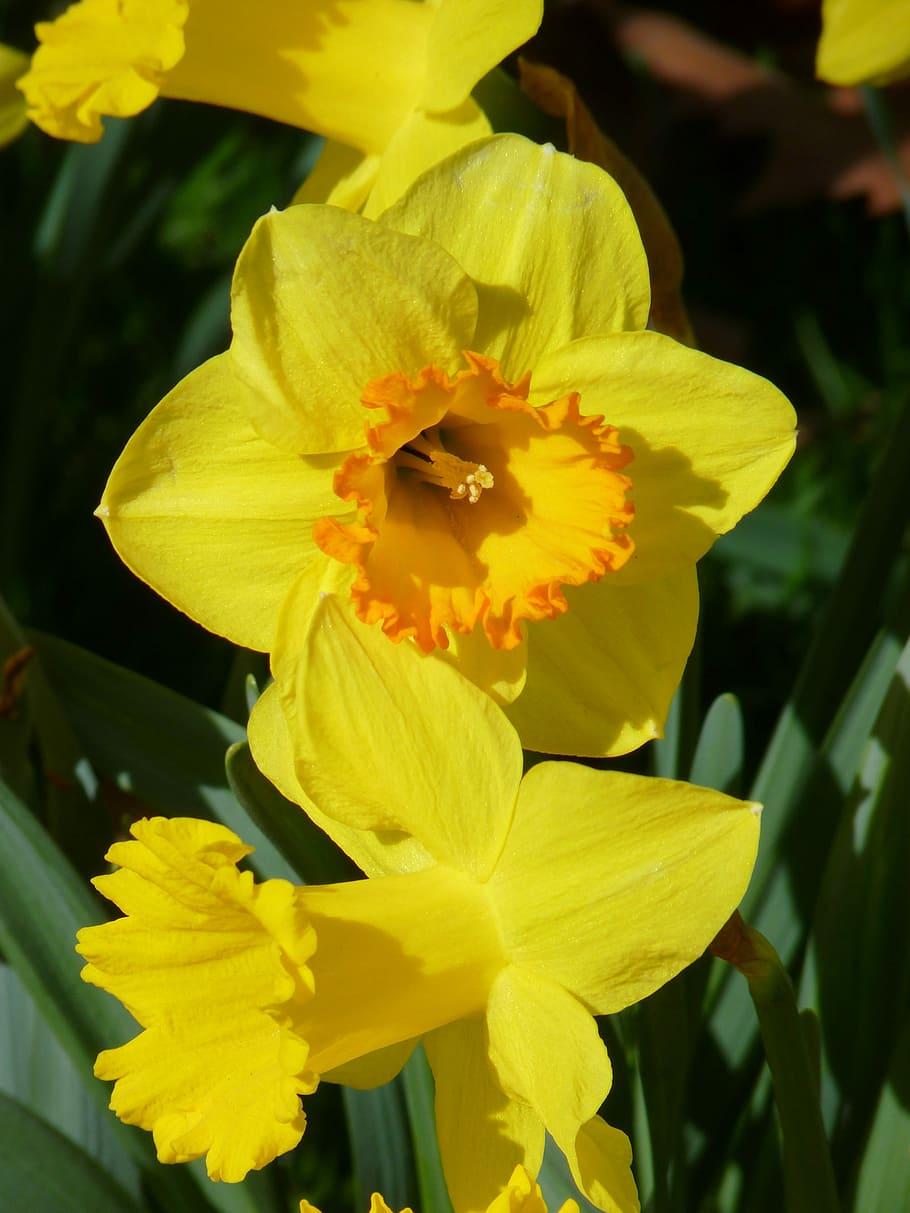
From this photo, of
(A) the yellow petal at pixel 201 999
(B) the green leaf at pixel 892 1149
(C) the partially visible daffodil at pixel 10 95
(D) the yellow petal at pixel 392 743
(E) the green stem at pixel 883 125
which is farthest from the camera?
(E) the green stem at pixel 883 125

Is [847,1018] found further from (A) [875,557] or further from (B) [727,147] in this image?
(B) [727,147]

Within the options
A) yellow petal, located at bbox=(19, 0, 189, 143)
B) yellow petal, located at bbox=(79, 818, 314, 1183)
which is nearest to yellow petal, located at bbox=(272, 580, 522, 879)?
yellow petal, located at bbox=(79, 818, 314, 1183)

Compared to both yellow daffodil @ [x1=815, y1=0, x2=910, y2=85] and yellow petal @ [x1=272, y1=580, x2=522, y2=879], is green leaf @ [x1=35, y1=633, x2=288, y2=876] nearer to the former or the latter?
yellow petal @ [x1=272, y1=580, x2=522, y2=879]

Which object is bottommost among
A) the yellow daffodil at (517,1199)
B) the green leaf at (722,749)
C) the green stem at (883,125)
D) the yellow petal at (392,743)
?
the yellow daffodil at (517,1199)

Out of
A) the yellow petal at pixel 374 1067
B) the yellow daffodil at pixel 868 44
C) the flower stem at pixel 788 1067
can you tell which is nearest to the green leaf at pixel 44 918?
the yellow petal at pixel 374 1067

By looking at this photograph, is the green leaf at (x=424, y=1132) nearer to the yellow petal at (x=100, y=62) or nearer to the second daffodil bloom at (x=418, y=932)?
the second daffodil bloom at (x=418, y=932)

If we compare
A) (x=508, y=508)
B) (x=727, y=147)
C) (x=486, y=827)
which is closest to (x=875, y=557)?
(x=508, y=508)
